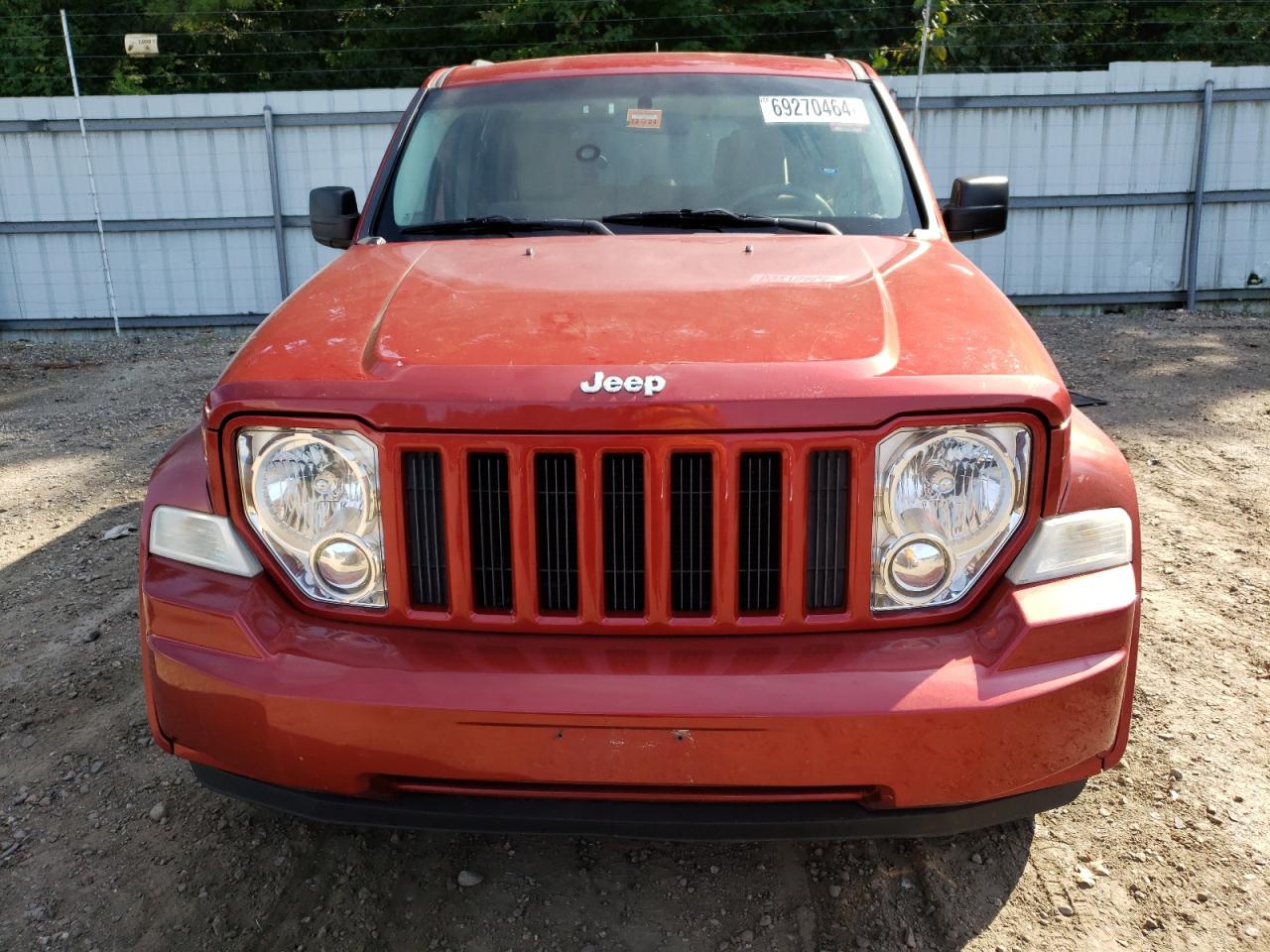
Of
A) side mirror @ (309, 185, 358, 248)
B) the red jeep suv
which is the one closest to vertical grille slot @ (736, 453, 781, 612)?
the red jeep suv

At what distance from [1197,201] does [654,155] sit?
33.8 feet

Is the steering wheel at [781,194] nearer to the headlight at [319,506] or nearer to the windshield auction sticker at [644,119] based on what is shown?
the windshield auction sticker at [644,119]

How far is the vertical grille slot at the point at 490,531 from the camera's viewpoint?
2115mm

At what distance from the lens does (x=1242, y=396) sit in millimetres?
7629

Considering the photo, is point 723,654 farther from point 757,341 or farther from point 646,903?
point 646,903

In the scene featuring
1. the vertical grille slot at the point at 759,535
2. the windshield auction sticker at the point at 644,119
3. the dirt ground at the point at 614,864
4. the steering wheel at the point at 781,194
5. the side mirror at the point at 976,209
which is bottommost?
the dirt ground at the point at 614,864

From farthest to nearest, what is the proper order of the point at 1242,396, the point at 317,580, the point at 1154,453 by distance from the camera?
the point at 1242,396 < the point at 1154,453 < the point at 317,580

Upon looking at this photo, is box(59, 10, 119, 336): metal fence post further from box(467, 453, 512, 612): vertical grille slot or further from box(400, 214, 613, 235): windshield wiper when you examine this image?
box(467, 453, 512, 612): vertical grille slot

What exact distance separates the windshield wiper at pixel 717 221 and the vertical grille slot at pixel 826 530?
4.26ft

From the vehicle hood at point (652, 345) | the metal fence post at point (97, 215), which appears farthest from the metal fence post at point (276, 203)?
the vehicle hood at point (652, 345)

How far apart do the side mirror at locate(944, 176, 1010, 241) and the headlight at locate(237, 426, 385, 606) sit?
2.44 metres

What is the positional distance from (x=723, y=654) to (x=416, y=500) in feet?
2.16

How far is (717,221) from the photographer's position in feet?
10.7

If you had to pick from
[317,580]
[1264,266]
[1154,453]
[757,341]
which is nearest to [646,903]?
[317,580]
